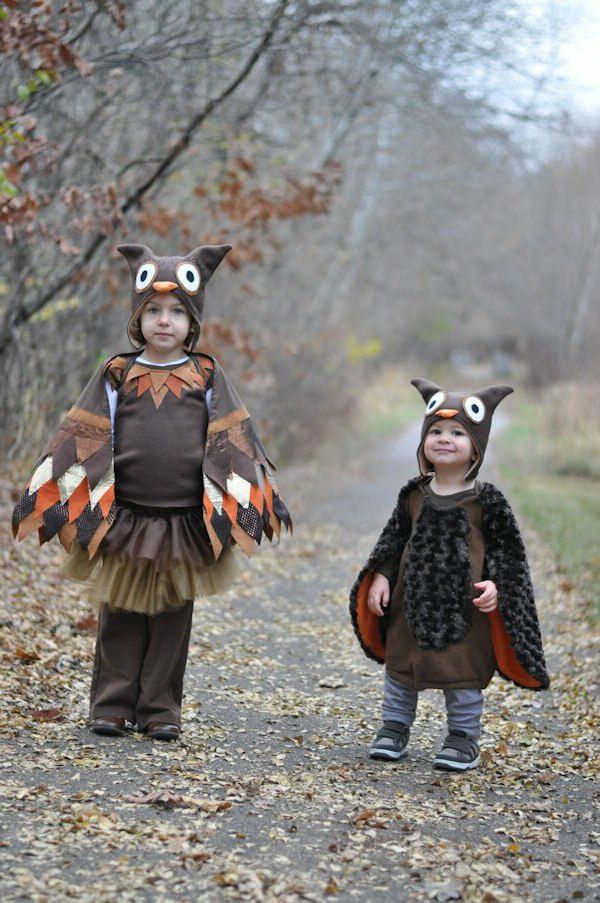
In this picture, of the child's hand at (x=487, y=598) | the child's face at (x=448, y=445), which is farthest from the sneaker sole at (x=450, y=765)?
the child's face at (x=448, y=445)

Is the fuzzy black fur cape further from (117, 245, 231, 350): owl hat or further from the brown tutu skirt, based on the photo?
(117, 245, 231, 350): owl hat

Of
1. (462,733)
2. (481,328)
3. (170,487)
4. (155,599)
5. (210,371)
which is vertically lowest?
(481,328)

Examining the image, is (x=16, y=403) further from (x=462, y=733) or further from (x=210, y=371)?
(x=462, y=733)

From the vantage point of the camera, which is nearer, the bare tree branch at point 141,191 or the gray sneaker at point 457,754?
the gray sneaker at point 457,754

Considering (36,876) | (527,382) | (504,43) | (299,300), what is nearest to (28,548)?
(36,876)

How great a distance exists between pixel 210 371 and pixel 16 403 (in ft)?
17.6

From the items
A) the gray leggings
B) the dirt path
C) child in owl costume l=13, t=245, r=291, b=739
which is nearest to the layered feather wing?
child in owl costume l=13, t=245, r=291, b=739

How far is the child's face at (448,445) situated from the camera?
4730 mm

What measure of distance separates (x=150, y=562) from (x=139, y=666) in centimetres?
51

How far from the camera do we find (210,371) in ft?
16.2

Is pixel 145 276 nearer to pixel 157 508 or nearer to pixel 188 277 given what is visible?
pixel 188 277

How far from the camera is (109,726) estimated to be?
468 centimetres

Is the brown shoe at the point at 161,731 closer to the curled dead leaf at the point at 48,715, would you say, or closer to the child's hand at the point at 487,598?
the curled dead leaf at the point at 48,715

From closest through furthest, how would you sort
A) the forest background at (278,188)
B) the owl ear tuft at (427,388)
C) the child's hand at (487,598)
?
the child's hand at (487,598) < the owl ear tuft at (427,388) < the forest background at (278,188)
